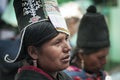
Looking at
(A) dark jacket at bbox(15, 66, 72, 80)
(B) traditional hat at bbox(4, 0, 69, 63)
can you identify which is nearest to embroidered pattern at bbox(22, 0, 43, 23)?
(B) traditional hat at bbox(4, 0, 69, 63)

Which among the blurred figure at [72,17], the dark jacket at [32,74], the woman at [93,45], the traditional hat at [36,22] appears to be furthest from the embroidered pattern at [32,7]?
the blurred figure at [72,17]

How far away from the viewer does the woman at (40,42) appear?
11.0 ft

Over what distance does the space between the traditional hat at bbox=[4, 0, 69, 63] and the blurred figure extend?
2538 mm

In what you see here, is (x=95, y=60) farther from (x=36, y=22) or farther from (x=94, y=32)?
(x=36, y=22)

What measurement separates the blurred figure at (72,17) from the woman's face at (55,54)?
255cm

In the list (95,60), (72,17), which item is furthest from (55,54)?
(72,17)

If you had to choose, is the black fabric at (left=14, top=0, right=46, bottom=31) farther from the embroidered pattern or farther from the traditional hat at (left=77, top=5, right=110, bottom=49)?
the traditional hat at (left=77, top=5, right=110, bottom=49)

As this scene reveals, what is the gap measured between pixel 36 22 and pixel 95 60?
121 cm

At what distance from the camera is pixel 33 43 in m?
Answer: 3.37

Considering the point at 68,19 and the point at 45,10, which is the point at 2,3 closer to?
the point at 68,19

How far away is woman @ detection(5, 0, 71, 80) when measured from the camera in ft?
11.0

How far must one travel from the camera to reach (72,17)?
20.2ft

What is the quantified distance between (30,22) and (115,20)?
5.37 metres

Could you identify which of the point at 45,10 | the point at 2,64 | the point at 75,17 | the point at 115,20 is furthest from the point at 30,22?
the point at 115,20
